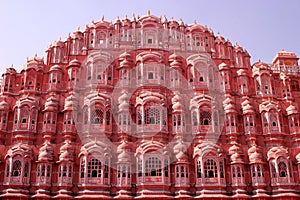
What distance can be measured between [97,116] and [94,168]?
199 inches

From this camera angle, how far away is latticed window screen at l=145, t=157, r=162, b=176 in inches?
1272

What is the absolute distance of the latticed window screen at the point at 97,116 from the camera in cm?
3469

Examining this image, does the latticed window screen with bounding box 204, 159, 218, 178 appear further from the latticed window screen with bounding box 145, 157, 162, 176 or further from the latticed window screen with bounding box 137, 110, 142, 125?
the latticed window screen with bounding box 137, 110, 142, 125

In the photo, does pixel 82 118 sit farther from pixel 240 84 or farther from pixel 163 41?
pixel 240 84

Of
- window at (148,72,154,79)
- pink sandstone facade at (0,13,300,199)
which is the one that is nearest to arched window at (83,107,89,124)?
pink sandstone facade at (0,13,300,199)

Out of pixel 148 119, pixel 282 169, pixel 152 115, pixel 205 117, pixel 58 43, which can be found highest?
pixel 58 43

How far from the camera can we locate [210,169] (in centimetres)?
3281

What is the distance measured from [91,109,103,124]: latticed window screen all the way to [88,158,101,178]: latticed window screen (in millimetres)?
3851

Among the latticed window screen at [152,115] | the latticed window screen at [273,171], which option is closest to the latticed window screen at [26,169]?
the latticed window screen at [152,115]

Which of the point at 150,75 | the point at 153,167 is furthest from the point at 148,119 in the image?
the point at 150,75

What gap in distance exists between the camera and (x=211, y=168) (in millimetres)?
32875

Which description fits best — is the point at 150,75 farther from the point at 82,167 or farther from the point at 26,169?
the point at 26,169

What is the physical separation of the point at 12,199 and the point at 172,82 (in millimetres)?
17974

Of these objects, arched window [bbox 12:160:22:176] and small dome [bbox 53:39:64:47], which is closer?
arched window [bbox 12:160:22:176]
